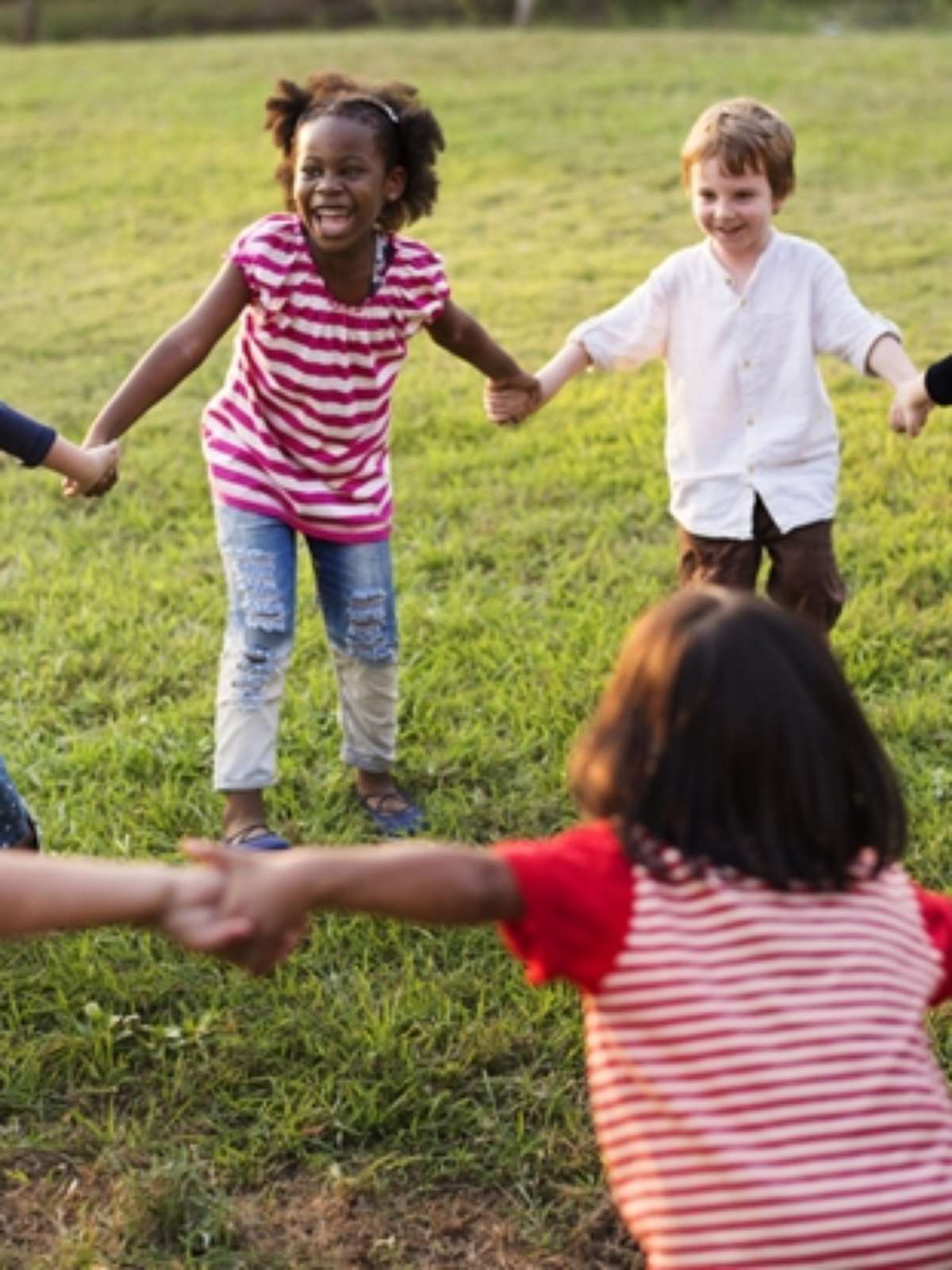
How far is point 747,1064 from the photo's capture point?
178cm

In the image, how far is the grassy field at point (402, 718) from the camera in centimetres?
283

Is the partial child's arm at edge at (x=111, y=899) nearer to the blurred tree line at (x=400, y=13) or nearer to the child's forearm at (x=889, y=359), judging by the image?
the child's forearm at (x=889, y=359)

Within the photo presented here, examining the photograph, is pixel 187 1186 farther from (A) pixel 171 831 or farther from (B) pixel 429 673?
(B) pixel 429 673

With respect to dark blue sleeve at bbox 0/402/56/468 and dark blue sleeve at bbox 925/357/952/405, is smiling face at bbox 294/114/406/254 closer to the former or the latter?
dark blue sleeve at bbox 0/402/56/468

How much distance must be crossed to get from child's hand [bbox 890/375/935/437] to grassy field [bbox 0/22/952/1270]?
2.45ft

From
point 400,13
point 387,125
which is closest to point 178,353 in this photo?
point 387,125

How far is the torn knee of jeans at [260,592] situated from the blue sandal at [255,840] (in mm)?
→ 420

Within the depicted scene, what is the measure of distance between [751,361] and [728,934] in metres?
2.25

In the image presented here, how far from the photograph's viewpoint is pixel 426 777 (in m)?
4.14

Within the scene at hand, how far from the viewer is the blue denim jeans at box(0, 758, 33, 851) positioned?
11.6 feet

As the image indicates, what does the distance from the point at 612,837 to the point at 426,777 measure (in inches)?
89.5

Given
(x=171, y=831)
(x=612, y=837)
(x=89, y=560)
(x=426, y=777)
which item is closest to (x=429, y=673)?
(x=426, y=777)

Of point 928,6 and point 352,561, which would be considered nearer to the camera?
point 352,561

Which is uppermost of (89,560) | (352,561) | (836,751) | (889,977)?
(836,751)
